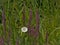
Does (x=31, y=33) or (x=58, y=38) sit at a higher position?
(x=31, y=33)

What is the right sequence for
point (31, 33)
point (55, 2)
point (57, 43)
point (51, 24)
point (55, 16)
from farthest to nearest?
point (55, 2) → point (55, 16) → point (51, 24) → point (57, 43) → point (31, 33)

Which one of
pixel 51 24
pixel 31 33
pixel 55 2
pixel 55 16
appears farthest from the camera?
pixel 55 2

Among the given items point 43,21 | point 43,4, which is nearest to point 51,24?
point 43,21

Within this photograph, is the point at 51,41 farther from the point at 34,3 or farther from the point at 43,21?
the point at 34,3

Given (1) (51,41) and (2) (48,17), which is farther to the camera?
(2) (48,17)

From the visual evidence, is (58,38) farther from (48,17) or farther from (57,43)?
(48,17)

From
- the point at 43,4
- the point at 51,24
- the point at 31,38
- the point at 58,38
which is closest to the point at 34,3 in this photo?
the point at 43,4
